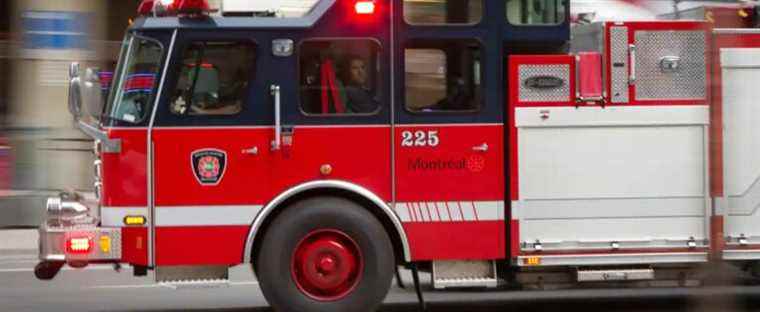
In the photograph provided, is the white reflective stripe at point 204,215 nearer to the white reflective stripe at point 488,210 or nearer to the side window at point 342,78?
the side window at point 342,78

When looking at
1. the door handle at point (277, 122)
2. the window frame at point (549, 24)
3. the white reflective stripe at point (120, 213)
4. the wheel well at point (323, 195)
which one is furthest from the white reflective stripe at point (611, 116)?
the white reflective stripe at point (120, 213)

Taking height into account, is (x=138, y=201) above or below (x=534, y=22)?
below

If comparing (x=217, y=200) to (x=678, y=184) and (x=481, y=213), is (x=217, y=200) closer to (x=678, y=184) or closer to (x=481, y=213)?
(x=481, y=213)

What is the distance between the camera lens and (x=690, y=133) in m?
8.63

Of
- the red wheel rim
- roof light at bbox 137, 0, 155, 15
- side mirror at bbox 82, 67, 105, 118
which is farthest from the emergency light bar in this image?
Answer: the red wheel rim

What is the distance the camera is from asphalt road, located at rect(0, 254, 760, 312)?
33.4 feet

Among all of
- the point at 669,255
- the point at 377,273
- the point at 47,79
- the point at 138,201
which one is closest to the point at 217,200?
the point at 138,201

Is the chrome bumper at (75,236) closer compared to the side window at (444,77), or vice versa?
the chrome bumper at (75,236)

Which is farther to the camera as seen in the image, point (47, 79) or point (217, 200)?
point (47, 79)

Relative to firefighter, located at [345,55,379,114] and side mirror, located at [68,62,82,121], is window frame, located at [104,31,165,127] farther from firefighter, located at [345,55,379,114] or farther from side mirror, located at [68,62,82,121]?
firefighter, located at [345,55,379,114]

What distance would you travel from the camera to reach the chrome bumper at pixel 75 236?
8430 millimetres

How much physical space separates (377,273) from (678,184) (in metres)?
2.16

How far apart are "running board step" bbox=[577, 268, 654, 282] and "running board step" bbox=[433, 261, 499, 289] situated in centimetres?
61

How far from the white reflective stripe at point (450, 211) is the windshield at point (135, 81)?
73.2 inches
